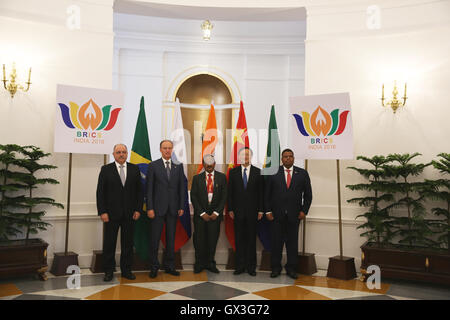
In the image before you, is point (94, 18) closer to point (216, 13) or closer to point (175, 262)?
point (216, 13)

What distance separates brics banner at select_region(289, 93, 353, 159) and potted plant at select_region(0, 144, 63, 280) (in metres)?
3.09

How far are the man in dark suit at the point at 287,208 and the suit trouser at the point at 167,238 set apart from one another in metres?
1.19

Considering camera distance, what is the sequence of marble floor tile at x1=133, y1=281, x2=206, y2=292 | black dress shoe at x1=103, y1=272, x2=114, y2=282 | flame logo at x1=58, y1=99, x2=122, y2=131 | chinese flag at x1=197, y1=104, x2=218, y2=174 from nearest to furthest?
marble floor tile at x1=133, y1=281, x2=206, y2=292 → black dress shoe at x1=103, y1=272, x2=114, y2=282 → flame logo at x1=58, y1=99, x2=122, y2=131 → chinese flag at x1=197, y1=104, x2=218, y2=174

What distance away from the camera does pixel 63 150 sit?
16.2ft

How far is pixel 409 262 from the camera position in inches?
182

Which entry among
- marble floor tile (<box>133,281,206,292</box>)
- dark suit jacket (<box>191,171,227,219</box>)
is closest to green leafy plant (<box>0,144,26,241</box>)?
marble floor tile (<box>133,281,206,292</box>)

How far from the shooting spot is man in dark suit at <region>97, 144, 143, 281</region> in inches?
184

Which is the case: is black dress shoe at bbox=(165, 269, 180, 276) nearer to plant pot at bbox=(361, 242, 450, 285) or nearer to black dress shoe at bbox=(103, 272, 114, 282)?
black dress shoe at bbox=(103, 272, 114, 282)

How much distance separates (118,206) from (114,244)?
17.8 inches

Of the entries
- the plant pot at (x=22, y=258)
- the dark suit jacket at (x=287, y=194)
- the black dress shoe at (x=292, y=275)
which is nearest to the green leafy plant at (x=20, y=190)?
the plant pot at (x=22, y=258)

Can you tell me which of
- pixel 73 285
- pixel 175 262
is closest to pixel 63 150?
pixel 73 285

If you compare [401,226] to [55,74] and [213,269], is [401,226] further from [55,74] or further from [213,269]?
[55,74]

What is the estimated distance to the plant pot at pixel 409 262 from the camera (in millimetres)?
4449

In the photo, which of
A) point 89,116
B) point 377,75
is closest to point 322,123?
point 377,75
